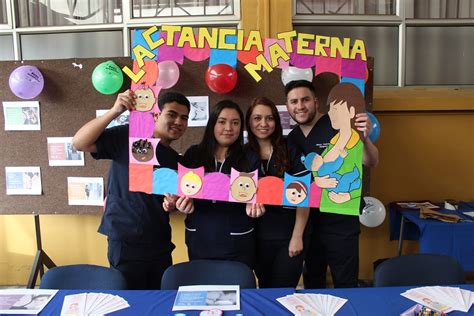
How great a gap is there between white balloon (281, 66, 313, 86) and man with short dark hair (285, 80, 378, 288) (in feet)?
0.64

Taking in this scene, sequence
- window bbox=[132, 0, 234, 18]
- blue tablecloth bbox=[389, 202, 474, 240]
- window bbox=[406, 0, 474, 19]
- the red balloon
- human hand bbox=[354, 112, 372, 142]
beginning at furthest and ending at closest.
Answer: window bbox=[406, 0, 474, 19], window bbox=[132, 0, 234, 18], blue tablecloth bbox=[389, 202, 474, 240], the red balloon, human hand bbox=[354, 112, 372, 142]

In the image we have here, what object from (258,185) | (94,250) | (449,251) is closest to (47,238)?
(94,250)

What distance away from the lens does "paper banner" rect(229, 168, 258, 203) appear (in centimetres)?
200

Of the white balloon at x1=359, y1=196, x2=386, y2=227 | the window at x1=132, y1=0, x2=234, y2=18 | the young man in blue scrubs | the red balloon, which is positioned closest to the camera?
the young man in blue scrubs

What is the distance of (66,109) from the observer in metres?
2.80

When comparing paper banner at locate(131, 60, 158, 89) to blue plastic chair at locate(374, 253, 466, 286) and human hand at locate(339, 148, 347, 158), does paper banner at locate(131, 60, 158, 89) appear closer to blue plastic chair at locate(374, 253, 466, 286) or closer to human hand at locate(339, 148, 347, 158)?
human hand at locate(339, 148, 347, 158)

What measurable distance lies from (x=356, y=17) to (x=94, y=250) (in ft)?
9.71

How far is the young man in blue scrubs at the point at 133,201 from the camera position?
6.72ft

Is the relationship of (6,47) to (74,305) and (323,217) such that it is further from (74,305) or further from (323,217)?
(323,217)

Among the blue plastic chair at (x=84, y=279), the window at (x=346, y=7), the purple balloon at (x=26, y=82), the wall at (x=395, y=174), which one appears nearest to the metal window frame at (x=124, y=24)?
the wall at (x=395, y=174)

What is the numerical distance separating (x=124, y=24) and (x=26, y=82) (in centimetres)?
99

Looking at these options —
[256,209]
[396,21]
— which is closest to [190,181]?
[256,209]

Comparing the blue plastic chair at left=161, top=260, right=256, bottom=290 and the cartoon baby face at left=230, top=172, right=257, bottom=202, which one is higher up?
the cartoon baby face at left=230, top=172, right=257, bottom=202

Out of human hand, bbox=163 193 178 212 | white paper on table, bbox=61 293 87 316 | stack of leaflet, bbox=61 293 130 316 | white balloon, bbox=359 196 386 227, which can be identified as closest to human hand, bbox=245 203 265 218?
human hand, bbox=163 193 178 212
